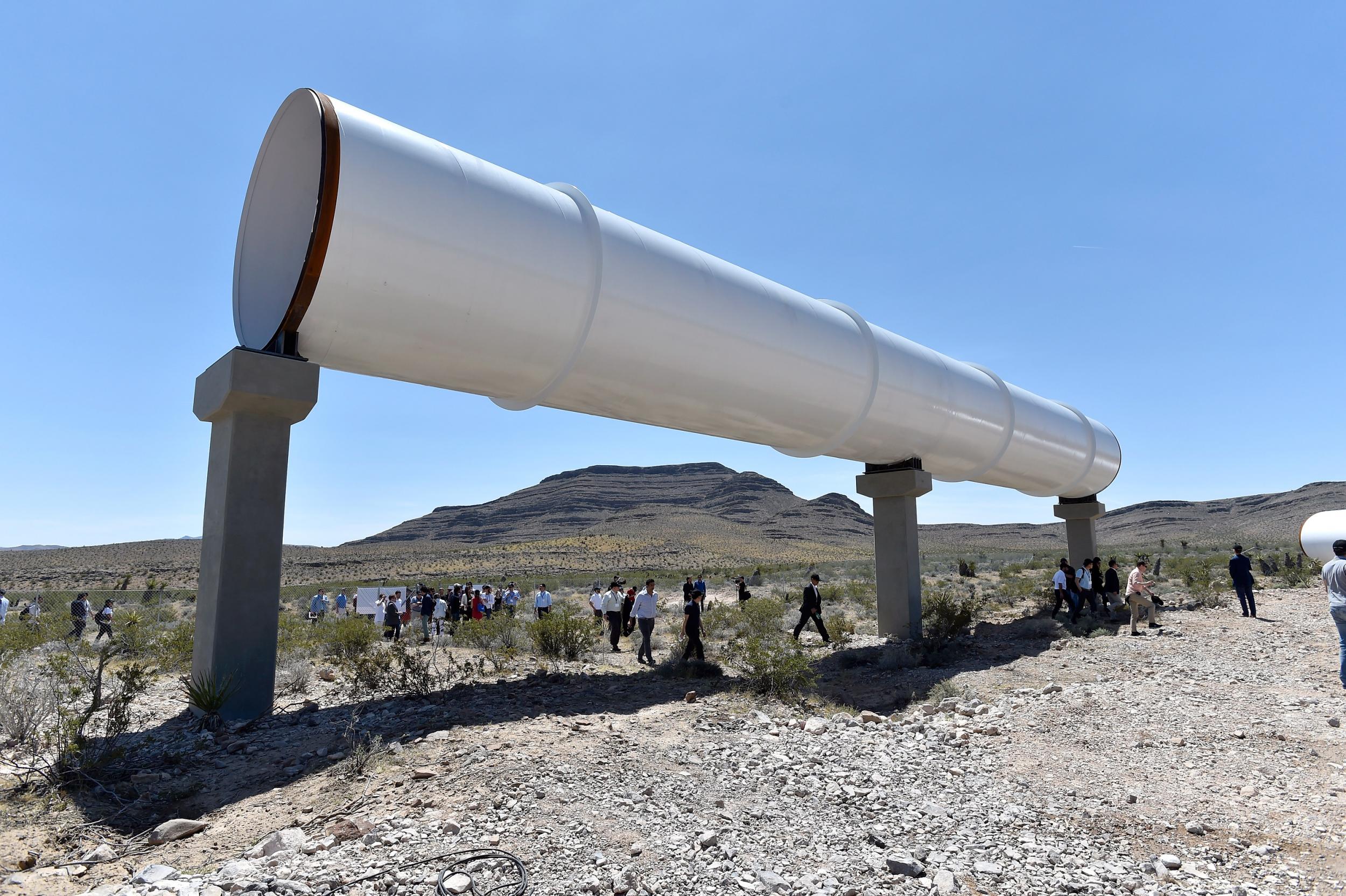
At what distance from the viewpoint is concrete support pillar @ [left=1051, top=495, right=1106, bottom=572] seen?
18.4m

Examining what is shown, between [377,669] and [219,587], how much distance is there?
2378 mm

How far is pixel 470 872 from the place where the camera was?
12.9 feet

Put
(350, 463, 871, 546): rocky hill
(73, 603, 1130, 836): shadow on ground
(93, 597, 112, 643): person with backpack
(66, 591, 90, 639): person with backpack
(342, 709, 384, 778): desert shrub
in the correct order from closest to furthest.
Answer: (73, 603, 1130, 836): shadow on ground < (342, 709, 384, 778): desert shrub < (66, 591, 90, 639): person with backpack < (93, 597, 112, 643): person with backpack < (350, 463, 871, 546): rocky hill

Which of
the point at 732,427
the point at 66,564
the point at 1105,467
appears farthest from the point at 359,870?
the point at 66,564

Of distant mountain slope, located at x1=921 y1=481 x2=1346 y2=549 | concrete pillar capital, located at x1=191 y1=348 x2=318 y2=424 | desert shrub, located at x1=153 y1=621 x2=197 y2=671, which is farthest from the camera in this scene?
distant mountain slope, located at x1=921 y1=481 x2=1346 y2=549

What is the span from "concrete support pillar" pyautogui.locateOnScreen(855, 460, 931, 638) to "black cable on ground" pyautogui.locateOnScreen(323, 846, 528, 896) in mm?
9818

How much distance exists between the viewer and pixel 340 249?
6352 millimetres

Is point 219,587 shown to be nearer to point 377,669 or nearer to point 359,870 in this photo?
point 377,669

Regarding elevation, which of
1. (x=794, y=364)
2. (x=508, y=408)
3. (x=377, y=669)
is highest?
(x=794, y=364)

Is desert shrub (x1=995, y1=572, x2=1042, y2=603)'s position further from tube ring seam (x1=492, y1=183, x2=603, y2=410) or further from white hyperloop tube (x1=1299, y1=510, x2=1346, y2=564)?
tube ring seam (x1=492, y1=183, x2=603, y2=410)

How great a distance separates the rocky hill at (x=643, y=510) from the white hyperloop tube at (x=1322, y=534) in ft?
212

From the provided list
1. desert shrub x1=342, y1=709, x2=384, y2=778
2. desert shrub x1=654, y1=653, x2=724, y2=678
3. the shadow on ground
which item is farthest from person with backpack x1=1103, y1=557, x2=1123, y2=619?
desert shrub x1=342, y1=709, x2=384, y2=778

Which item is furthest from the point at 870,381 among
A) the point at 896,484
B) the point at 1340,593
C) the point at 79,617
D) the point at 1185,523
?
the point at 1185,523

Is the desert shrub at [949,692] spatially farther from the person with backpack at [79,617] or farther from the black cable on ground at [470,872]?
the person with backpack at [79,617]
